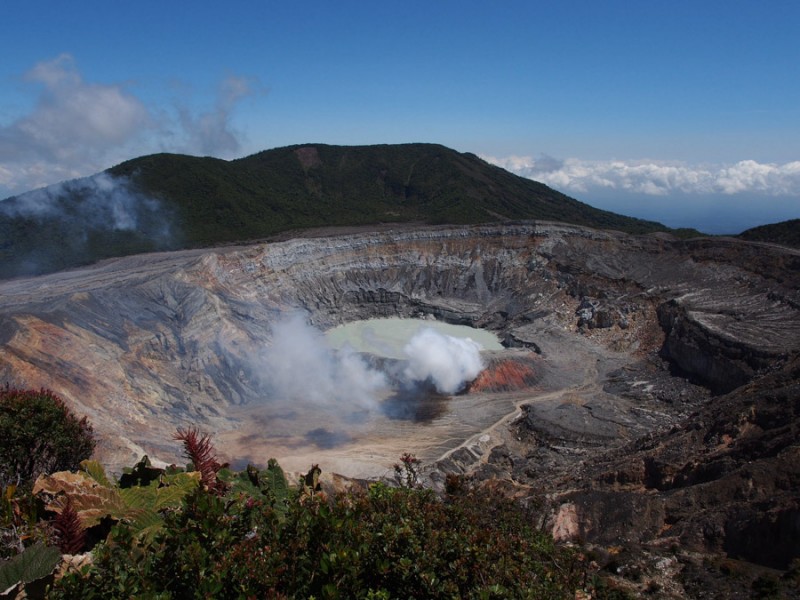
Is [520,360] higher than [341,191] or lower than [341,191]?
lower

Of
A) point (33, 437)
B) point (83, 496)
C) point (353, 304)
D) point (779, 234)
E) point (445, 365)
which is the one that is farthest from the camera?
point (779, 234)

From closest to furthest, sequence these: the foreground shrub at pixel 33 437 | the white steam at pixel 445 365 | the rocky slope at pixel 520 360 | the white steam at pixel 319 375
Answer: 1. the foreground shrub at pixel 33 437
2. the rocky slope at pixel 520 360
3. the white steam at pixel 319 375
4. the white steam at pixel 445 365


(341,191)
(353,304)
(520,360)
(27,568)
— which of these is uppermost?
(341,191)

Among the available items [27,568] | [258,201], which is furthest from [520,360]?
[258,201]

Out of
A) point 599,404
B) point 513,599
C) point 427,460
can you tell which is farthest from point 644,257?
point 513,599

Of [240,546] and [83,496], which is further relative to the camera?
[83,496]

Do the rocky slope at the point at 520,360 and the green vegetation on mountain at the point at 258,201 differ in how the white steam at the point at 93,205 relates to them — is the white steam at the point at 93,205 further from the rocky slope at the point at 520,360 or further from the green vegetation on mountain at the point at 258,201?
the rocky slope at the point at 520,360

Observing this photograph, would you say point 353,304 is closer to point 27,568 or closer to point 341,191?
point 27,568

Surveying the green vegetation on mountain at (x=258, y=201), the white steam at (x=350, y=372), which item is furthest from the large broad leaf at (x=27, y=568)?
the green vegetation on mountain at (x=258, y=201)
